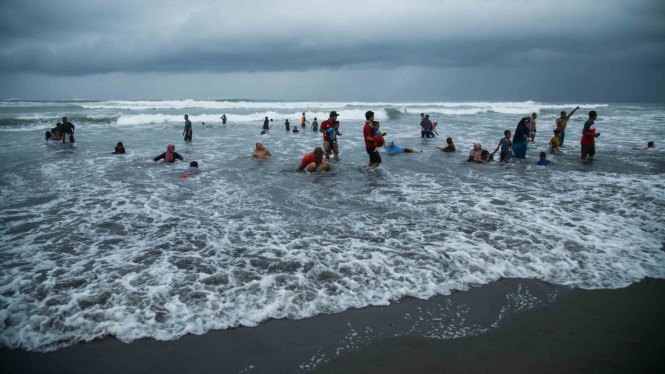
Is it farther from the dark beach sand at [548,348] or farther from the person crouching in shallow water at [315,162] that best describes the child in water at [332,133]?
the dark beach sand at [548,348]

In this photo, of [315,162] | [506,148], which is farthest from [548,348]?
[506,148]

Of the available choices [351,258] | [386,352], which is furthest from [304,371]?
[351,258]

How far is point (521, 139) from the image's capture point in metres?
13.0

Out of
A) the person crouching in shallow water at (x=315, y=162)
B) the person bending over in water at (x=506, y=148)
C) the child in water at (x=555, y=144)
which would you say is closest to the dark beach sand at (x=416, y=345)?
the person crouching in shallow water at (x=315, y=162)

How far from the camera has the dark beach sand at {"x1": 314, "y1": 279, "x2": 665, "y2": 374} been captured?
9.98 feet

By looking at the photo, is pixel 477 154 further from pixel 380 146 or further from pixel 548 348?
pixel 548 348

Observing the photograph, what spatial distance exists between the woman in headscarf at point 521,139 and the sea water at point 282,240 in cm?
181

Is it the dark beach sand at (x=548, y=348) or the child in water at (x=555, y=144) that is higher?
the child in water at (x=555, y=144)

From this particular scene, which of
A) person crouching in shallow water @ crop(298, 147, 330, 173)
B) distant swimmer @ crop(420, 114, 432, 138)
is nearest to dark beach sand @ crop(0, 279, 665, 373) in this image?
person crouching in shallow water @ crop(298, 147, 330, 173)

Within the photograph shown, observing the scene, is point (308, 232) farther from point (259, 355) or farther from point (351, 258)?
point (259, 355)

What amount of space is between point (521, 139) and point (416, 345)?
39.2 feet

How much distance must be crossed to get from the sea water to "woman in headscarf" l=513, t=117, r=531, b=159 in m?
1.81

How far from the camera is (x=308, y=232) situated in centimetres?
618

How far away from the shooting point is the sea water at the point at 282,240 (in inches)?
157
